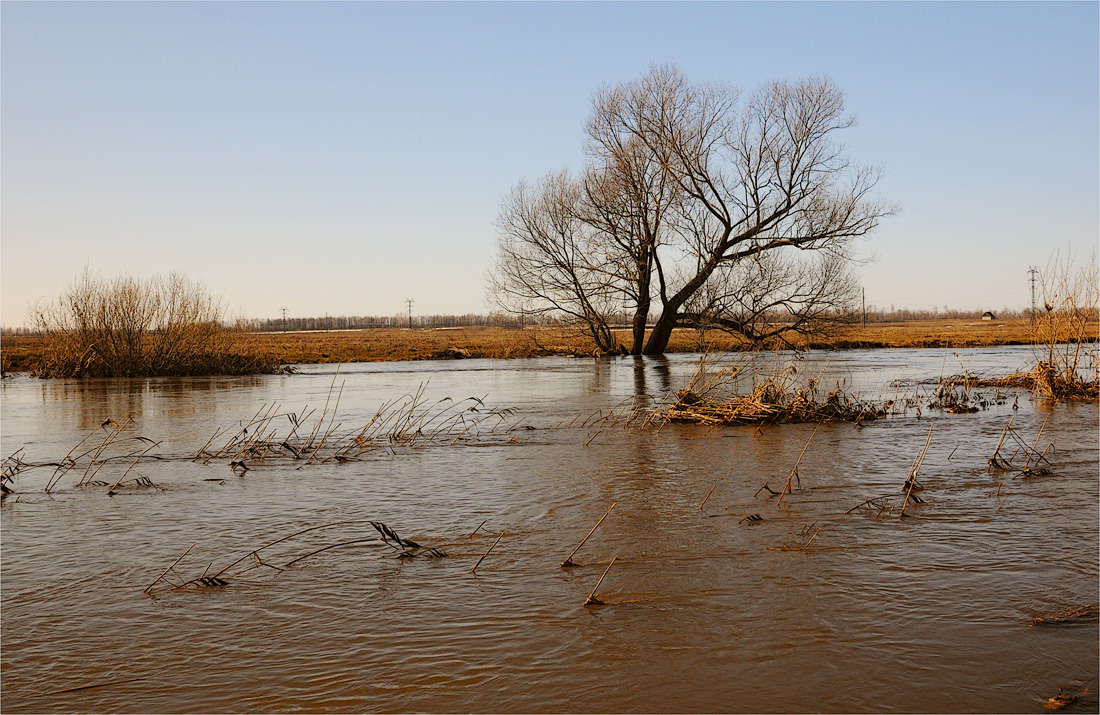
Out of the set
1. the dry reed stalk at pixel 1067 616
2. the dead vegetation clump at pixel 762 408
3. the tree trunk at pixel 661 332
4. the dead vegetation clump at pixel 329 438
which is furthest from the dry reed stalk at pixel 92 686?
the tree trunk at pixel 661 332

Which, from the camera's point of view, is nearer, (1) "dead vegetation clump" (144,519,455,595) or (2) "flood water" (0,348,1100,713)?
(2) "flood water" (0,348,1100,713)

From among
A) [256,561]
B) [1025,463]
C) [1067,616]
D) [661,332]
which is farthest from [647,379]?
[1067,616]

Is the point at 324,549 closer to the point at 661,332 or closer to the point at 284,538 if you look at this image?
the point at 284,538

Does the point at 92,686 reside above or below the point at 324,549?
below

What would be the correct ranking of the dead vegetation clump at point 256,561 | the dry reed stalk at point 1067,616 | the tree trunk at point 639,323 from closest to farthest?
the dry reed stalk at point 1067,616
the dead vegetation clump at point 256,561
the tree trunk at point 639,323

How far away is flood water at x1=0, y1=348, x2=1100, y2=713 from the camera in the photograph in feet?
11.3

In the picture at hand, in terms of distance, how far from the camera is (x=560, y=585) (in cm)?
470

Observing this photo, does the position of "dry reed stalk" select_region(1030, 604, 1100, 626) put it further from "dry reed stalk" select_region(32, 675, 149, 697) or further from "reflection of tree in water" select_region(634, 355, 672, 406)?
"reflection of tree in water" select_region(634, 355, 672, 406)

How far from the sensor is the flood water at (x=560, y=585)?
3459 millimetres

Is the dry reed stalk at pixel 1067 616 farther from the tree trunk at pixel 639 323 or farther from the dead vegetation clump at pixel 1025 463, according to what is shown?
the tree trunk at pixel 639 323

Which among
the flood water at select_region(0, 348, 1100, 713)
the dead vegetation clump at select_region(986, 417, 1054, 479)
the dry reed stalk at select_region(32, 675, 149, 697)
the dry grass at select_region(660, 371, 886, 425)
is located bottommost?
the dry reed stalk at select_region(32, 675, 149, 697)

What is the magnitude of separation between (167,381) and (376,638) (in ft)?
66.9

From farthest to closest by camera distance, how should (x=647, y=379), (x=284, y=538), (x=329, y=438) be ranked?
(x=647, y=379)
(x=329, y=438)
(x=284, y=538)

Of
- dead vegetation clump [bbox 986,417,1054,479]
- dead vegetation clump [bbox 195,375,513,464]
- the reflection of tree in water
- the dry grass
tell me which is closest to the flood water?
dead vegetation clump [bbox 986,417,1054,479]
